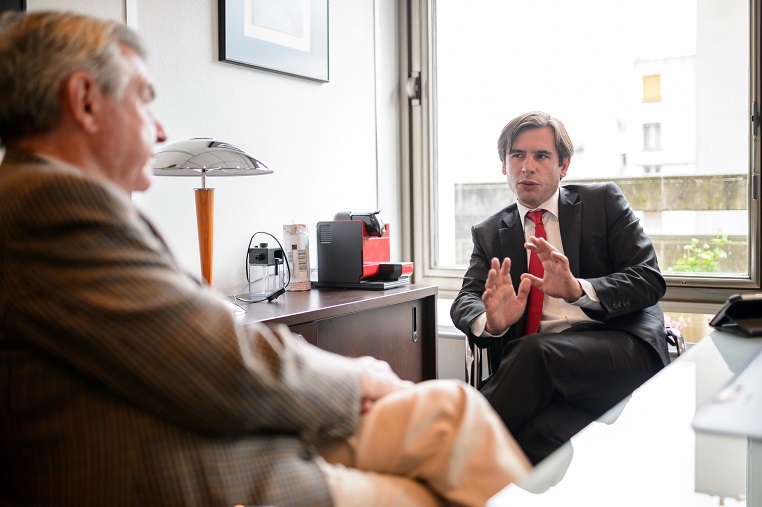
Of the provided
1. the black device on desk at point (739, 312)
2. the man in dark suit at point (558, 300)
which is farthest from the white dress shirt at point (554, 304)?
the black device on desk at point (739, 312)

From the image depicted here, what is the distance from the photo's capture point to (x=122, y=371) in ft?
2.73

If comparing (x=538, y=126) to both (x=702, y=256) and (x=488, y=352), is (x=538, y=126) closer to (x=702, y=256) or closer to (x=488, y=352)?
(x=488, y=352)

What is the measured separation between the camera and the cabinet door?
7.68 feet

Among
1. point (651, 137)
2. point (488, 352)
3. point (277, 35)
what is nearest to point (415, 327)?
point (488, 352)

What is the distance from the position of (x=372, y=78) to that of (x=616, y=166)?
1.32m

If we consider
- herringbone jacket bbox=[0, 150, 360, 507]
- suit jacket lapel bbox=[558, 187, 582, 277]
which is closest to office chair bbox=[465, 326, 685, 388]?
suit jacket lapel bbox=[558, 187, 582, 277]

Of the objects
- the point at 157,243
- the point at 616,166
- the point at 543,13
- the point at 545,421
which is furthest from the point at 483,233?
the point at 157,243

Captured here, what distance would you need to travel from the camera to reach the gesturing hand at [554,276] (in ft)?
7.22

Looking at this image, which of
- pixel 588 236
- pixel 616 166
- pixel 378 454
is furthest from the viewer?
pixel 616 166

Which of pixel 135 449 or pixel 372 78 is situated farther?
pixel 372 78

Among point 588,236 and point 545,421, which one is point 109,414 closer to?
point 545,421

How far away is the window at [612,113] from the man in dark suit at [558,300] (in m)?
0.91

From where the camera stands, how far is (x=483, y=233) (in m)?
2.61

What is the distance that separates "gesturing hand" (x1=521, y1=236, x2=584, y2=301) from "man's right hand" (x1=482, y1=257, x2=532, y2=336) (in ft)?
0.18
